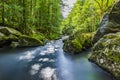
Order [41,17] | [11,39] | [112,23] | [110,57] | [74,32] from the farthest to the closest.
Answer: [41,17] < [74,32] < [11,39] < [112,23] < [110,57]

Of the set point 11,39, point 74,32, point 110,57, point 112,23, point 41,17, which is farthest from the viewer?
point 41,17

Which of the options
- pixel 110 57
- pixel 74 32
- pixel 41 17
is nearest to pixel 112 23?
pixel 110 57

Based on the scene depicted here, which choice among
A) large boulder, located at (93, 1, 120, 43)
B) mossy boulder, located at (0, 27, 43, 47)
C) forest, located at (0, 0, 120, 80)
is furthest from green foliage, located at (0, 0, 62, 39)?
large boulder, located at (93, 1, 120, 43)

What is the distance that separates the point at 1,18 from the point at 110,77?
21.7 m

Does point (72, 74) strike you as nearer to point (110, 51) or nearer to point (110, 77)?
point (110, 77)

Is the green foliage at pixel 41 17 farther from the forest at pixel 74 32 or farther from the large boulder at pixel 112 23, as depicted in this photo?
the large boulder at pixel 112 23

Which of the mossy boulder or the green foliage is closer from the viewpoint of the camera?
the mossy boulder

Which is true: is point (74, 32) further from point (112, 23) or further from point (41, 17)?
point (41, 17)

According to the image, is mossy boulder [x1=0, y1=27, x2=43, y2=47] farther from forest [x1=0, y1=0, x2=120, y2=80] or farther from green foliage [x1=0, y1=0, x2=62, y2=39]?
green foliage [x1=0, y1=0, x2=62, y2=39]

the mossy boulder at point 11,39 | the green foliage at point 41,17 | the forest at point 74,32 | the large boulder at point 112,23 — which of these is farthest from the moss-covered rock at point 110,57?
the green foliage at point 41,17

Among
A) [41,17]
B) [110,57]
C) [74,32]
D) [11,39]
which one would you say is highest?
[41,17]

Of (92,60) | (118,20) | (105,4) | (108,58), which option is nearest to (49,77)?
(108,58)

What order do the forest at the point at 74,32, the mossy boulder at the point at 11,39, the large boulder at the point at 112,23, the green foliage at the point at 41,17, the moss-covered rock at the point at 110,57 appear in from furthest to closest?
the green foliage at the point at 41,17
the mossy boulder at the point at 11,39
the large boulder at the point at 112,23
the forest at the point at 74,32
the moss-covered rock at the point at 110,57

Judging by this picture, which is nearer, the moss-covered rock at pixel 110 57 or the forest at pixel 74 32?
the moss-covered rock at pixel 110 57
